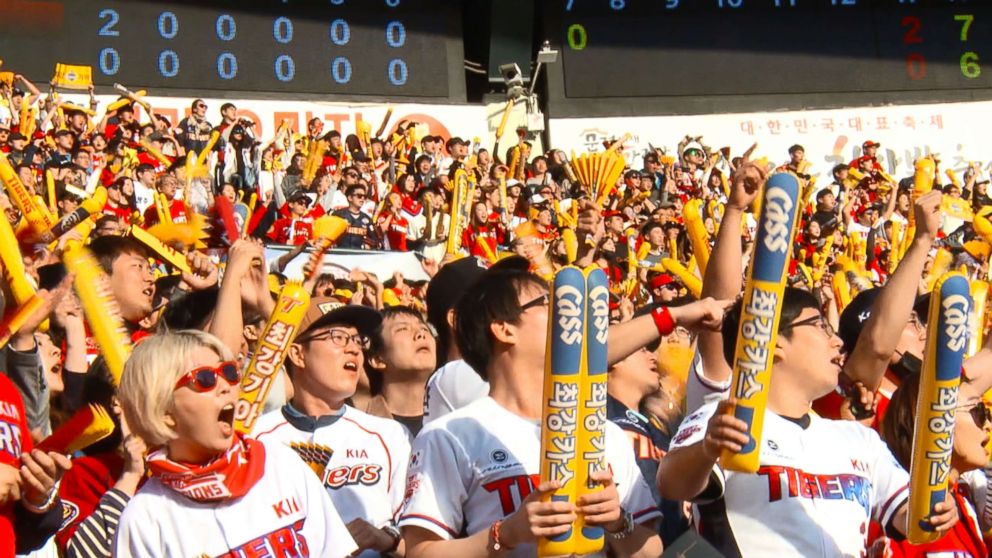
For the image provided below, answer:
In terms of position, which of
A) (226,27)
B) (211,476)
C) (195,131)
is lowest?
(211,476)

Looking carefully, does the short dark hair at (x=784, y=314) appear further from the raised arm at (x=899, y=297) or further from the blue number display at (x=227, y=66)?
the blue number display at (x=227, y=66)

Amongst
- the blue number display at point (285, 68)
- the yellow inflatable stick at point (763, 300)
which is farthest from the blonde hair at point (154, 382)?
the blue number display at point (285, 68)

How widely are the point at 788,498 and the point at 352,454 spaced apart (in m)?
1.42

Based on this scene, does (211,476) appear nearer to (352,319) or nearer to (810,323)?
(352,319)

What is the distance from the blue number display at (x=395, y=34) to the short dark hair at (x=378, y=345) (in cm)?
1421

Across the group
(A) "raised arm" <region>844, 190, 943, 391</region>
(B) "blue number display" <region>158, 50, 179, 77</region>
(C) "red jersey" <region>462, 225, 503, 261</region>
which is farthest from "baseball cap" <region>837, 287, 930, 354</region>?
(B) "blue number display" <region>158, 50, 179, 77</region>

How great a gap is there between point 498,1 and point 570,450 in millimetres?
16777

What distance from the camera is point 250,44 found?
1803 centimetres

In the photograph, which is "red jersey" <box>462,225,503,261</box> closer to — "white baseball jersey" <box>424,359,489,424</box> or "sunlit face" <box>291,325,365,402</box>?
"sunlit face" <box>291,325,365,402</box>

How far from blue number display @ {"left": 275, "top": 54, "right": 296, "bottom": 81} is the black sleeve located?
15.4 meters

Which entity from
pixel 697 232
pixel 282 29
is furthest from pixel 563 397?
pixel 282 29

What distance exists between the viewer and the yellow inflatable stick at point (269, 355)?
12.6ft

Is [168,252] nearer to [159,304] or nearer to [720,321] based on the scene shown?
[159,304]

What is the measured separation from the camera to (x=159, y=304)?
556cm
